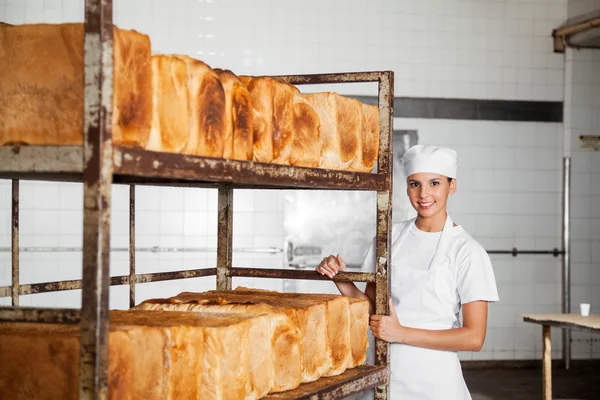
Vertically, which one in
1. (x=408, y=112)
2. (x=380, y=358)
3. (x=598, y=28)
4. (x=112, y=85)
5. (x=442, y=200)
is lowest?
(x=380, y=358)

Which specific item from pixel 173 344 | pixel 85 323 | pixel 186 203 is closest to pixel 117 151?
pixel 85 323

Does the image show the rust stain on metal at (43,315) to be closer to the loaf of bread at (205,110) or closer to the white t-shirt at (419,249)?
the loaf of bread at (205,110)

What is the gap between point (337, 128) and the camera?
7.96 ft

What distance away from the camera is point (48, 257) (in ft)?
18.7

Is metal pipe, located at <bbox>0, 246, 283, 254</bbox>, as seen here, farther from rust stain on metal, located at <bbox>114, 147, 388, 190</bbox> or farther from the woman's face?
rust stain on metal, located at <bbox>114, 147, 388, 190</bbox>

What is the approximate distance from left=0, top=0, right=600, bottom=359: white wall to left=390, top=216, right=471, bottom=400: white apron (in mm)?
3118

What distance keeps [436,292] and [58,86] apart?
179cm

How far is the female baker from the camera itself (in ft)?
9.36

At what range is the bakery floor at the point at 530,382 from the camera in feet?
Result: 18.3

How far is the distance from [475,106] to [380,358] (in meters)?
4.15

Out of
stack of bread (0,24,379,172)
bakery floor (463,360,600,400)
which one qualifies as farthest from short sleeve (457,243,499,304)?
bakery floor (463,360,600,400)

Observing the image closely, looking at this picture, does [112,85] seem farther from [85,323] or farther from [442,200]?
[442,200]

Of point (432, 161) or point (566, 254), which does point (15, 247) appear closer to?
point (432, 161)

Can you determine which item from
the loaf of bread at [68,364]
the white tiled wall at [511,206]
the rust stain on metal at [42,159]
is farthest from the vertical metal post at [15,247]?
the white tiled wall at [511,206]
